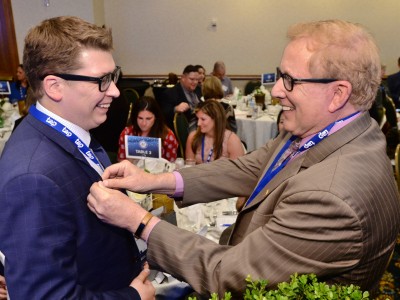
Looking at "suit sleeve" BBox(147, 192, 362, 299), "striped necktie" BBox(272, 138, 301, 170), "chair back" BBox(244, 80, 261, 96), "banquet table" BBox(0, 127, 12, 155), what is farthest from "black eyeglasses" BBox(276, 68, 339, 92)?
"chair back" BBox(244, 80, 261, 96)

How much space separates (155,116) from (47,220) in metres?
2.84

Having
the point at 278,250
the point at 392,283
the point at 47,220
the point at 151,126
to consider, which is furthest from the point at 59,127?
the point at 392,283

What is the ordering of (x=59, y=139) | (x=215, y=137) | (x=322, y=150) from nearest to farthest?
(x=59, y=139)
(x=322, y=150)
(x=215, y=137)

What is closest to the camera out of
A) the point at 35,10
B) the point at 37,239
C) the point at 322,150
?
the point at 37,239

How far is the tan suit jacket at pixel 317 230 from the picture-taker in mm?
1125

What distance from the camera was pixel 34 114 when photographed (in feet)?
4.08

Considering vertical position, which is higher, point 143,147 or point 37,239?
point 37,239

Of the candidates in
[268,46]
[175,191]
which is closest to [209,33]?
[268,46]

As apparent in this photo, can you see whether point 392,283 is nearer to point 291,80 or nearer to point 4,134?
point 291,80

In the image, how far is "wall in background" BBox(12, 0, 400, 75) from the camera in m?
8.62

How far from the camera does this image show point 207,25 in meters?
9.48

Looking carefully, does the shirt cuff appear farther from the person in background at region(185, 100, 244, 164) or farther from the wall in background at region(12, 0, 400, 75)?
the wall in background at region(12, 0, 400, 75)

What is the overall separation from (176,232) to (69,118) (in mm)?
533

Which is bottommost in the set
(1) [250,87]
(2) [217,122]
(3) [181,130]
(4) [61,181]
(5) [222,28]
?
(1) [250,87]
